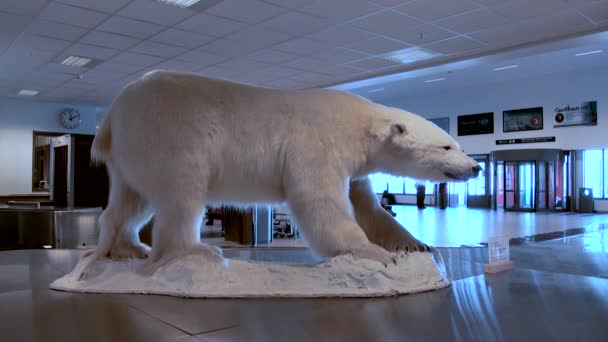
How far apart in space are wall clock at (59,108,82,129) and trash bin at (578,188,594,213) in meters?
14.7

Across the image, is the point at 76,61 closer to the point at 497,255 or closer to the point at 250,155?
the point at 250,155

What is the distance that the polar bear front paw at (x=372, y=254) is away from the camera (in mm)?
1849

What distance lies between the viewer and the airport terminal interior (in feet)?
5.09

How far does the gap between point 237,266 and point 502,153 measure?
586 inches

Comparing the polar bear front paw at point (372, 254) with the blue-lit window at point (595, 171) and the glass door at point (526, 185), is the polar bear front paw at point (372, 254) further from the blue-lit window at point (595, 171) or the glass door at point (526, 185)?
the blue-lit window at point (595, 171)

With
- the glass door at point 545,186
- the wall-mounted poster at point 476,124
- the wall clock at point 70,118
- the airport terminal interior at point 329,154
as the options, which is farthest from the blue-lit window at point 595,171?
the wall clock at point 70,118

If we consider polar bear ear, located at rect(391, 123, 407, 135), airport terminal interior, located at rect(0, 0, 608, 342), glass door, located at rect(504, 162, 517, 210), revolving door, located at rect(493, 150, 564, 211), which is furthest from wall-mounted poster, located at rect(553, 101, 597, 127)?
polar bear ear, located at rect(391, 123, 407, 135)

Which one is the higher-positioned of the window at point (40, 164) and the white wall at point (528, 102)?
the white wall at point (528, 102)

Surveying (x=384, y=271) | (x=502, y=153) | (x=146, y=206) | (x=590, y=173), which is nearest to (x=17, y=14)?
(x=146, y=206)

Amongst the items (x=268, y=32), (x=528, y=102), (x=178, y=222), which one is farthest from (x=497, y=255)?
(x=528, y=102)

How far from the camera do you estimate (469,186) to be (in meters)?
16.6

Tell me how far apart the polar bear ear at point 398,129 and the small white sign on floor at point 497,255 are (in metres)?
0.78

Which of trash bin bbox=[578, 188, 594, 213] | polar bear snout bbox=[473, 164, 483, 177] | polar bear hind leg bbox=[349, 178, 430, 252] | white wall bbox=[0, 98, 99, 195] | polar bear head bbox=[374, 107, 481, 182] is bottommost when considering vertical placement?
trash bin bbox=[578, 188, 594, 213]

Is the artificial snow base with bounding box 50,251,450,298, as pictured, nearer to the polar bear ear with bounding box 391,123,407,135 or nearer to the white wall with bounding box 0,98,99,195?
the polar bear ear with bounding box 391,123,407,135
